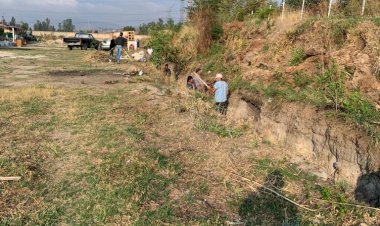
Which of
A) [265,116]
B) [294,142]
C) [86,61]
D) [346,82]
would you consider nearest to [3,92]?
[265,116]

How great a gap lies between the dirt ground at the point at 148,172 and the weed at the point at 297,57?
2029mm

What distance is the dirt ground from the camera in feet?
15.6

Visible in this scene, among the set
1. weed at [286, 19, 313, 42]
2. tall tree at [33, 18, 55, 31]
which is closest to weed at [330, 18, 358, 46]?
weed at [286, 19, 313, 42]

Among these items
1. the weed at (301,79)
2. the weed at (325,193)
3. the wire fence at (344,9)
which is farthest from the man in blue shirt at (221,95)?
the weed at (325,193)

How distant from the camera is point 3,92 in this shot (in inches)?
427

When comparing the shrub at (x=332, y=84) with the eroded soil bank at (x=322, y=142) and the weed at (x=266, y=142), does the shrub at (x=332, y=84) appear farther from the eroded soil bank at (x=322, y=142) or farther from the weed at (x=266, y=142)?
the weed at (x=266, y=142)

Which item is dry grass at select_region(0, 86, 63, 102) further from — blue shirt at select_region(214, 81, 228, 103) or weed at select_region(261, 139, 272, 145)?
weed at select_region(261, 139, 272, 145)

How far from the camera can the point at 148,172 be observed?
5.74 m

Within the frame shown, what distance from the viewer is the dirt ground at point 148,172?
15.6 feet

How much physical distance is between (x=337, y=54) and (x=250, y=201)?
14.4 feet

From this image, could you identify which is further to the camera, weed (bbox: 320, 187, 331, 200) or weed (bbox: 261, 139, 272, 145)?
weed (bbox: 261, 139, 272, 145)

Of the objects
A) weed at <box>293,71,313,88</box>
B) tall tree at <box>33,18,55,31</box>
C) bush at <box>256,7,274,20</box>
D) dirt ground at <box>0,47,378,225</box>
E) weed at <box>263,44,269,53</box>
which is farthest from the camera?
tall tree at <box>33,18,55,31</box>

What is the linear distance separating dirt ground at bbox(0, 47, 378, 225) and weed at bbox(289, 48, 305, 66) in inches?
79.9

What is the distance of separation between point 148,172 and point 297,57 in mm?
5170
